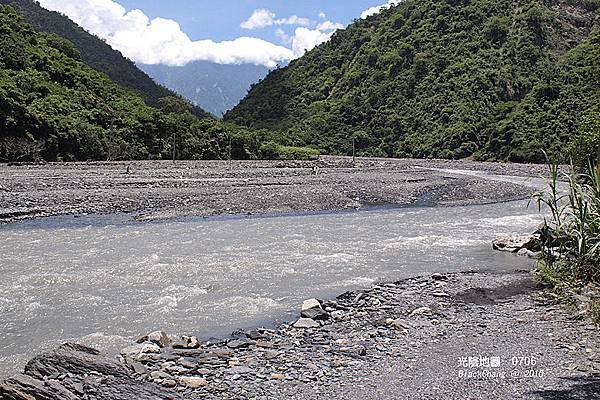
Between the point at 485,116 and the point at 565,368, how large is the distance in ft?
347

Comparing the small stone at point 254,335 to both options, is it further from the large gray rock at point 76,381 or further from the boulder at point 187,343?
the large gray rock at point 76,381

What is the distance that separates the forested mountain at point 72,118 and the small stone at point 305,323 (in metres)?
46.2

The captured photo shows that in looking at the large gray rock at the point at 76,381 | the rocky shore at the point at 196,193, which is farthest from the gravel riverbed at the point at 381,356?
the rocky shore at the point at 196,193

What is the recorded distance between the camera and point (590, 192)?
12.4 metres

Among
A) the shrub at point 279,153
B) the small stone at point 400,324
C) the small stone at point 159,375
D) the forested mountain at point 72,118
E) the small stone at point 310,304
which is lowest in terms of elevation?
the small stone at point 159,375

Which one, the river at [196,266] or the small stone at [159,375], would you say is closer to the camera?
the small stone at [159,375]

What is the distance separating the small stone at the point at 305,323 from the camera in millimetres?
10047

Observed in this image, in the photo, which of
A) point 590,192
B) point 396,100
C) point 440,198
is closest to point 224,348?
point 590,192

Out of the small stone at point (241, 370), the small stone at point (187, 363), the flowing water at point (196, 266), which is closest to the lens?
the small stone at point (241, 370)

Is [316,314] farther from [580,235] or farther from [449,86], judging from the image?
[449,86]

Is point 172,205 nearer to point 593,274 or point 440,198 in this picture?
point 440,198

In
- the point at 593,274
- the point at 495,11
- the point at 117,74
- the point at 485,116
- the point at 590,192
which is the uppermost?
the point at 495,11

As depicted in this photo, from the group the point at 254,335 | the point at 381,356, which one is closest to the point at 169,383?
the point at 254,335

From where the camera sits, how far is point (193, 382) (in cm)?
745
